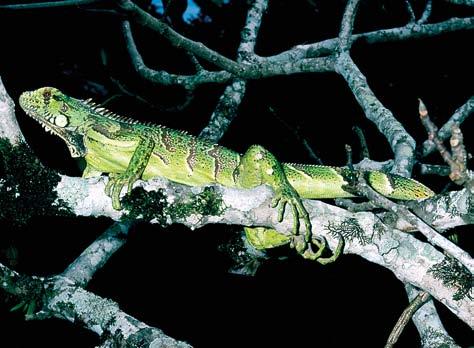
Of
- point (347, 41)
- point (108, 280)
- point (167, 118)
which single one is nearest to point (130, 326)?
point (347, 41)

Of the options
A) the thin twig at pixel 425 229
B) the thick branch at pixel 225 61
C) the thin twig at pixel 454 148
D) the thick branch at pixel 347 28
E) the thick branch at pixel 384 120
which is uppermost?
the thick branch at pixel 347 28

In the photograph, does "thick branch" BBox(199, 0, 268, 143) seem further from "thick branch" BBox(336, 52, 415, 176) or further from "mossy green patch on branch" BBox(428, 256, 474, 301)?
"mossy green patch on branch" BBox(428, 256, 474, 301)

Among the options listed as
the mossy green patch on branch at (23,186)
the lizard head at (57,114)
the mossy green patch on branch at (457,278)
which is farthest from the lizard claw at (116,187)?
the mossy green patch on branch at (457,278)

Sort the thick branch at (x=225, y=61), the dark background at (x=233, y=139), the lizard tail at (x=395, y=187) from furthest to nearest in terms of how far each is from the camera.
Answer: the dark background at (x=233, y=139), the thick branch at (x=225, y=61), the lizard tail at (x=395, y=187)

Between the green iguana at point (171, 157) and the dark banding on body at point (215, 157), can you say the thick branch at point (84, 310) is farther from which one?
the dark banding on body at point (215, 157)

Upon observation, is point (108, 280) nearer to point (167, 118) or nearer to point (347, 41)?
point (167, 118)

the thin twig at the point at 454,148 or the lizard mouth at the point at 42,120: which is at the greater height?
the thin twig at the point at 454,148

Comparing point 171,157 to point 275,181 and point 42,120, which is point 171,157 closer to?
point 275,181
